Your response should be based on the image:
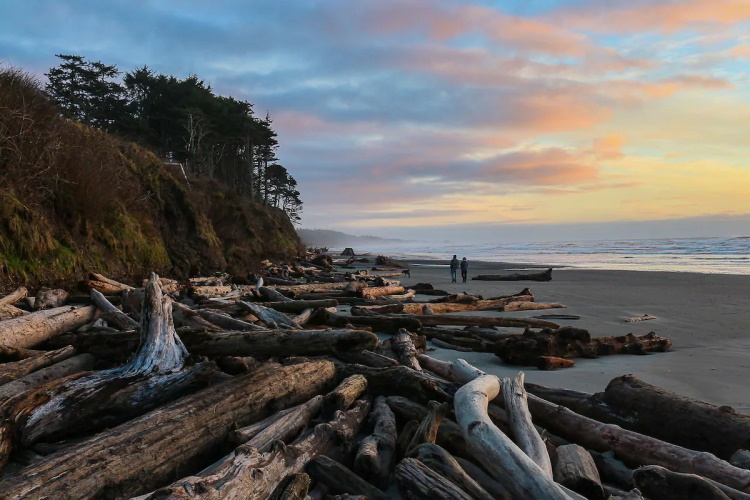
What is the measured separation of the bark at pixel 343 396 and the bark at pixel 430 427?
2.14ft

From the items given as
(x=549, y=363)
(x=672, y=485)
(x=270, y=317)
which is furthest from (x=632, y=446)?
(x=270, y=317)

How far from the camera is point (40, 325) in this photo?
18.7 feet

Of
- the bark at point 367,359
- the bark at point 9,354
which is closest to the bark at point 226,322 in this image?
the bark at point 367,359

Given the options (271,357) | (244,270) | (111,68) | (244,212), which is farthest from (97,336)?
(111,68)

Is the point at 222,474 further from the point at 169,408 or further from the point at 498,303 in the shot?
the point at 498,303

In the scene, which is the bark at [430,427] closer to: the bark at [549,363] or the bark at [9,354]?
the bark at [549,363]

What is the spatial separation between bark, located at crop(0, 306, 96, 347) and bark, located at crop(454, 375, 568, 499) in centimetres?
487

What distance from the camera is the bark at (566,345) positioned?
644 cm

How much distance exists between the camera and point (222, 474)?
2514 millimetres

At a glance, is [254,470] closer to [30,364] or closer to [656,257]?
[30,364]

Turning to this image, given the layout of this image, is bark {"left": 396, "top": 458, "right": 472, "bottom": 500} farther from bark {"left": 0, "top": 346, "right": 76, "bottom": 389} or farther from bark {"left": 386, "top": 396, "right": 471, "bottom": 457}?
bark {"left": 0, "top": 346, "right": 76, "bottom": 389}

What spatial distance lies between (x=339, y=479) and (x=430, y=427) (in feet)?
2.49

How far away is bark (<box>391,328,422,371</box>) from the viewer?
5.04 metres

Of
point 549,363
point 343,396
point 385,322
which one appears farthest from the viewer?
point 385,322
